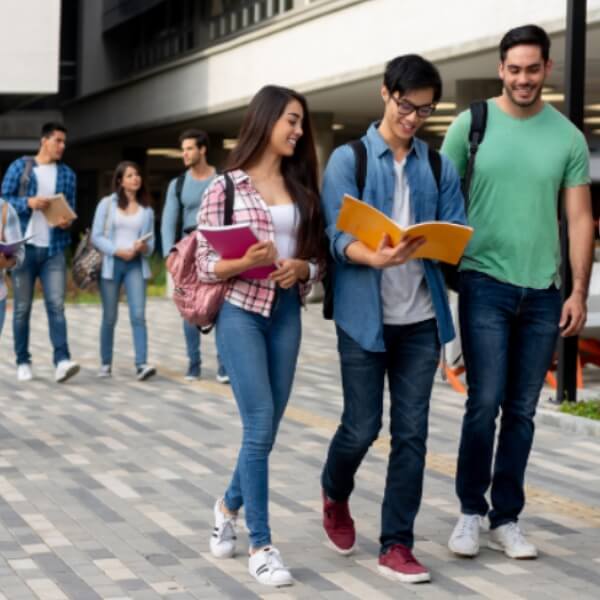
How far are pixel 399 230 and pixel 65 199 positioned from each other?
766cm

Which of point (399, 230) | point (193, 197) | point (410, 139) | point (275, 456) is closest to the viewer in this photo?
point (399, 230)

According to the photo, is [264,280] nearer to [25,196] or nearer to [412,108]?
[412,108]

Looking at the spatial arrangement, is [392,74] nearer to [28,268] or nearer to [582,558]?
[582,558]

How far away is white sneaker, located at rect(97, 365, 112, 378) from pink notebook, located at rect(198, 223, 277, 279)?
7.65m

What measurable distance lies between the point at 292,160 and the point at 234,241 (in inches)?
20.3

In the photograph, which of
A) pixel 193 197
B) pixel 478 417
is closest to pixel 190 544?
pixel 478 417

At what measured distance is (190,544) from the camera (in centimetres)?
678

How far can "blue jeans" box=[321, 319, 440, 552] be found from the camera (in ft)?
20.3

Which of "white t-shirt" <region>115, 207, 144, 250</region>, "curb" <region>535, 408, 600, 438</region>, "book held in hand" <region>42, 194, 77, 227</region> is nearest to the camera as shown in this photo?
"curb" <region>535, 408, 600, 438</region>

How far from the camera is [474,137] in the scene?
6.44 m

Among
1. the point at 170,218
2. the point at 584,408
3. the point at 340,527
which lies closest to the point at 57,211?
the point at 170,218

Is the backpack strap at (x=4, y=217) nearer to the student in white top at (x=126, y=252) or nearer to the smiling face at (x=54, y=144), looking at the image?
the smiling face at (x=54, y=144)

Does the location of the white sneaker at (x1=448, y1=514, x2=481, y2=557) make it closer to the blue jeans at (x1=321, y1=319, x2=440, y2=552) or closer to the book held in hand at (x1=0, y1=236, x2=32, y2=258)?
the blue jeans at (x1=321, y1=319, x2=440, y2=552)

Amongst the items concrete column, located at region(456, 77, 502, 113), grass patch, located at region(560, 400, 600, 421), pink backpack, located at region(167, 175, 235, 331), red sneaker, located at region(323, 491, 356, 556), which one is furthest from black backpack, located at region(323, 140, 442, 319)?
concrete column, located at region(456, 77, 502, 113)
